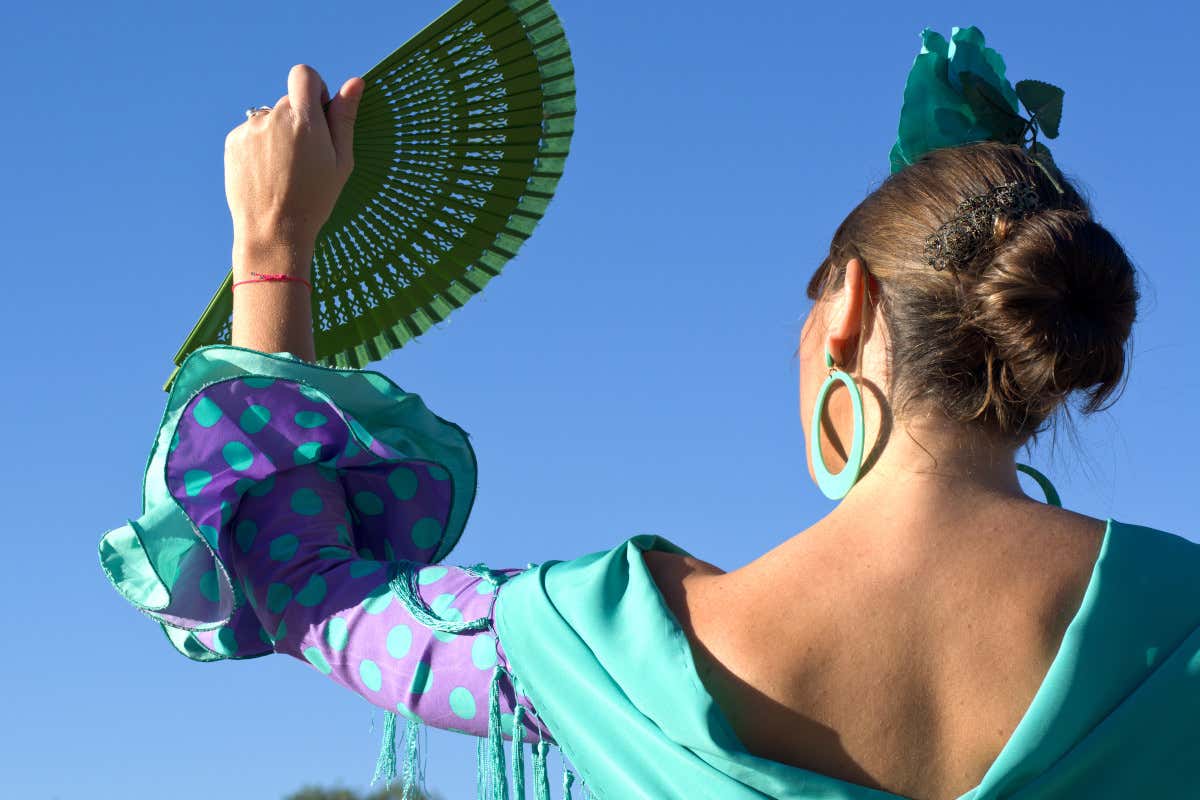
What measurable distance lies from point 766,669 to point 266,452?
34.4 inches

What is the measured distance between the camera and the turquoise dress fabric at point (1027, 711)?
5.98 ft

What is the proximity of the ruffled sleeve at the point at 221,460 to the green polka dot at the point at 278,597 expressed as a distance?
0.08m

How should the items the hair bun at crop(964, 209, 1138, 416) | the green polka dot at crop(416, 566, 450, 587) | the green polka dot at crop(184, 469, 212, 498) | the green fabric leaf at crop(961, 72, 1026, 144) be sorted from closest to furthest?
1. the hair bun at crop(964, 209, 1138, 416)
2. the green polka dot at crop(416, 566, 450, 587)
3. the green polka dot at crop(184, 469, 212, 498)
4. the green fabric leaf at crop(961, 72, 1026, 144)

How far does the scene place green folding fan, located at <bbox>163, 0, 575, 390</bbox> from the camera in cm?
305

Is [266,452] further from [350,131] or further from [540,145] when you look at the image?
[540,145]

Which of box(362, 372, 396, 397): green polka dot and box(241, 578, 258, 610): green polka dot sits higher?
box(362, 372, 396, 397): green polka dot

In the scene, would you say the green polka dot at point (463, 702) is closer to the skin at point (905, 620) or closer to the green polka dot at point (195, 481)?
the skin at point (905, 620)

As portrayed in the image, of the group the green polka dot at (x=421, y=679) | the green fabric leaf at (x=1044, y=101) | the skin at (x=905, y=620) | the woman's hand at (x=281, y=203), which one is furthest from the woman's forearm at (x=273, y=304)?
the green fabric leaf at (x=1044, y=101)

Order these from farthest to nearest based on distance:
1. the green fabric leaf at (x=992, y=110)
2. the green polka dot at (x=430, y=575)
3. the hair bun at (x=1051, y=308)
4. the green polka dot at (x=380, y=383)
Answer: the green fabric leaf at (x=992, y=110), the green polka dot at (x=380, y=383), the green polka dot at (x=430, y=575), the hair bun at (x=1051, y=308)

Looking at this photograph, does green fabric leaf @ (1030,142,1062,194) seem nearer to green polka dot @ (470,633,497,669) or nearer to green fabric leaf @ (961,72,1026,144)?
green fabric leaf @ (961,72,1026,144)

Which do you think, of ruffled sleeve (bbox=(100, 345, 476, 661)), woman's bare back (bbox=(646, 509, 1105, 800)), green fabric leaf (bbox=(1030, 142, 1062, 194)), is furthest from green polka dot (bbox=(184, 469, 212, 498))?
green fabric leaf (bbox=(1030, 142, 1062, 194))

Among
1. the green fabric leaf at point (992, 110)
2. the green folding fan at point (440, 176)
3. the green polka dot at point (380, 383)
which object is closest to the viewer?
the green polka dot at point (380, 383)

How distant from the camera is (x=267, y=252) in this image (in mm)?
2436

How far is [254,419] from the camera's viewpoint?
2.36m
